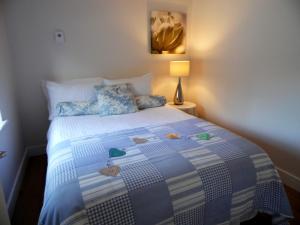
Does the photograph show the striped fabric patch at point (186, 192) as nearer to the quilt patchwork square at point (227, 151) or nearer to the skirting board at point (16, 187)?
the quilt patchwork square at point (227, 151)

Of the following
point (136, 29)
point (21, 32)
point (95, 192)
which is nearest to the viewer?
point (95, 192)

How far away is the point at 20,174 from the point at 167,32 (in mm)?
2660

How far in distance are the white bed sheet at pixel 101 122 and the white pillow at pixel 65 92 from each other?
0.85 feet

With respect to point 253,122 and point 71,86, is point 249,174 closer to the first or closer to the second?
point 253,122

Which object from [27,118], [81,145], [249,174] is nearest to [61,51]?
[27,118]

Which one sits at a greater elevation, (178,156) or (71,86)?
(71,86)

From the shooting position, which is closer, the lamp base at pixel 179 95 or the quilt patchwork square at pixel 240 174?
the quilt patchwork square at pixel 240 174

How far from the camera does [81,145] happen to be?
→ 5.02 ft

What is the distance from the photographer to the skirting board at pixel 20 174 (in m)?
1.76

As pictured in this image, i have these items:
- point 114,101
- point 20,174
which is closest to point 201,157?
point 114,101

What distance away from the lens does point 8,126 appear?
1.98 meters

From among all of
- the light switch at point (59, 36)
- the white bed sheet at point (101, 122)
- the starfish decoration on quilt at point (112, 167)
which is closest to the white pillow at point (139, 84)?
the white bed sheet at point (101, 122)

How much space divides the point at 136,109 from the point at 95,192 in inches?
57.2

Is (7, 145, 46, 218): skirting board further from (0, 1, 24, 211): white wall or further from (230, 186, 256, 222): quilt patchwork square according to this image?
(230, 186, 256, 222): quilt patchwork square
